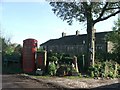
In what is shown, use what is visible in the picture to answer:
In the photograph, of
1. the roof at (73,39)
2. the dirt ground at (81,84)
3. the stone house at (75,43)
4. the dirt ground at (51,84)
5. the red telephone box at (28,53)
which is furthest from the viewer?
the roof at (73,39)

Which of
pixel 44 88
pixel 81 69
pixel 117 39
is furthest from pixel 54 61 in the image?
pixel 117 39

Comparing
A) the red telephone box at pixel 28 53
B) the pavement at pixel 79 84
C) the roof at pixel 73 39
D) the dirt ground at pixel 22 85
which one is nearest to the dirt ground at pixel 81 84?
the pavement at pixel 79 84

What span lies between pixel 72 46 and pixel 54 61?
53712 mm

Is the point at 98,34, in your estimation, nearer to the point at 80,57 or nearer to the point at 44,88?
the point at 80,57

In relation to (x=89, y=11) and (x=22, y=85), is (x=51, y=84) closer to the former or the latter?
(x=22, y=85)

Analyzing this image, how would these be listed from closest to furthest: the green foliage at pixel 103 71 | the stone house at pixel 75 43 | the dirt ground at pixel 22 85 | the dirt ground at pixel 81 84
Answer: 1. the dirt ground at pixel 22 85
2. the dirt ground at pixel 81 84
3. the green foliage at pixel 103 71
4. the stone house at pixel 75 43

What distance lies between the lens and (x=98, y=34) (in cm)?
7444

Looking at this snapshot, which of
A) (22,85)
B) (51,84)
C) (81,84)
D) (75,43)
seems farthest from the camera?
(75,43)

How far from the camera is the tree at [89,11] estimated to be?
25078mm

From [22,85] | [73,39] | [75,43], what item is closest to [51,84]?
[22,85]

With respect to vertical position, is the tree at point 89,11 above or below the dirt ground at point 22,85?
above

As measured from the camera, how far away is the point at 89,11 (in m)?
25.6

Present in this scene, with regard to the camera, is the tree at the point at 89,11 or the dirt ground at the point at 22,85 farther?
the tree at the point at 89,11

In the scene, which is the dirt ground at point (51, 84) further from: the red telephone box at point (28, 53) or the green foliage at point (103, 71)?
the red telephone box at point (28, 53)
